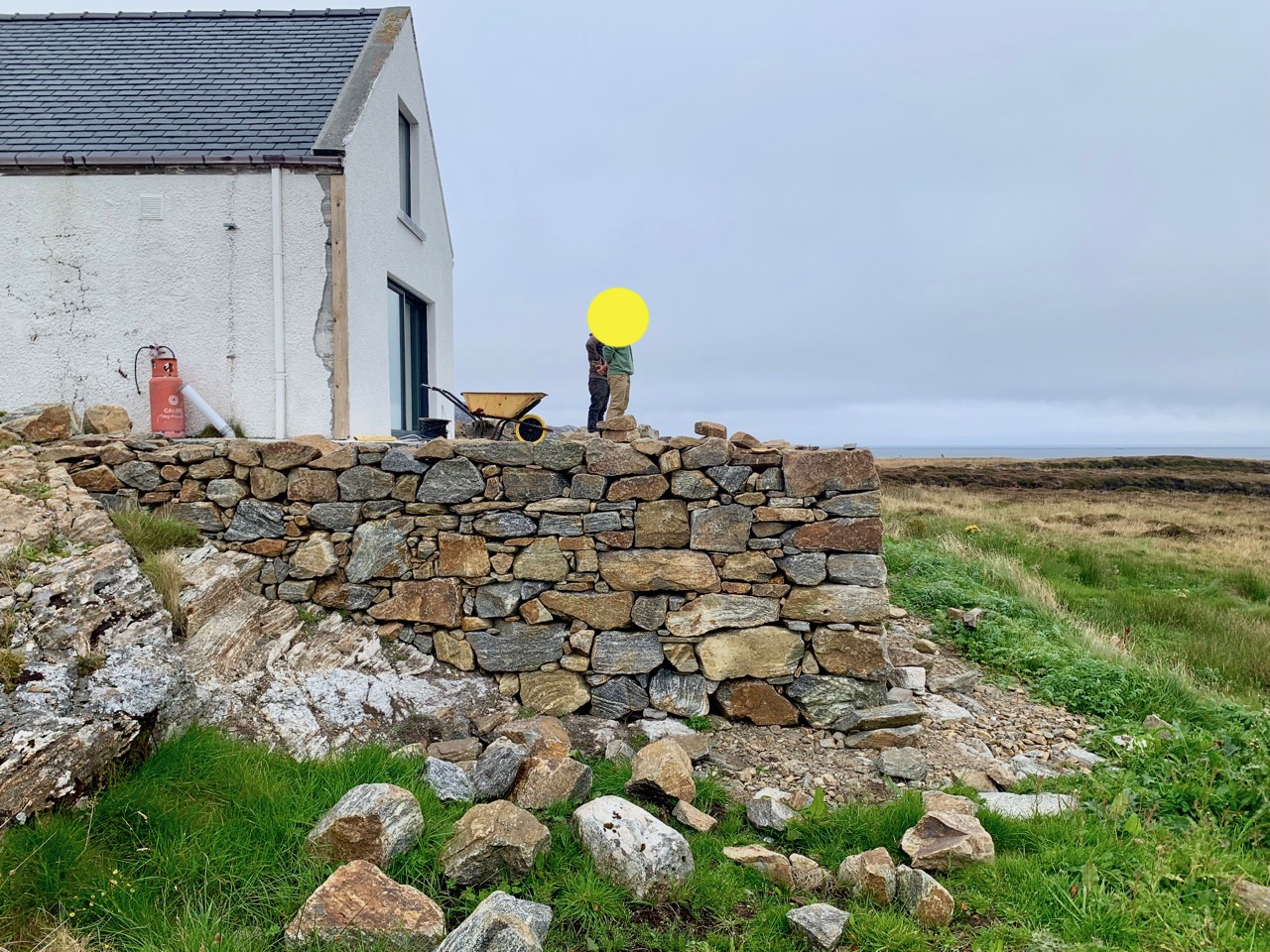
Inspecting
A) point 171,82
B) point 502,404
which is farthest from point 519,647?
point 171,82

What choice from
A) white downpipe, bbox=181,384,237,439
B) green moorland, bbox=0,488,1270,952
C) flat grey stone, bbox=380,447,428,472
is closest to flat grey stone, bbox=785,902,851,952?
green moorland, bbox=0,488,1270,952

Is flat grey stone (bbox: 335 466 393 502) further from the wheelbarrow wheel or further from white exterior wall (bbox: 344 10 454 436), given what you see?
white exterior wall (bbox: 344 10 454 436)

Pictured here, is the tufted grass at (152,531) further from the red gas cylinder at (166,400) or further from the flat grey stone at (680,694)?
the flat grey stone at (680,694)

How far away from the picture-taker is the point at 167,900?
122 inches

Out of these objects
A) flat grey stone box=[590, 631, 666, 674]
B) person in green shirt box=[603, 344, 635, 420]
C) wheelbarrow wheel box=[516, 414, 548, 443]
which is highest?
person in green shirt box=[603, 344, 635, 420]

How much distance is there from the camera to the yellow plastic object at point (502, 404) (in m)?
7.59

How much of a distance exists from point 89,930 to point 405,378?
840cm

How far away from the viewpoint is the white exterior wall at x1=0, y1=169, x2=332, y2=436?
7.68 m

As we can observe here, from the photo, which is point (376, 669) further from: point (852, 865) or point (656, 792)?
point (852, 865)

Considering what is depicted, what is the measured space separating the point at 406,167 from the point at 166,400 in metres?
5.08

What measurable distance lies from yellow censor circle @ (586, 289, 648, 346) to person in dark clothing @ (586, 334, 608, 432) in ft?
5.60

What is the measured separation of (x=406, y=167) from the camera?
10.5 m

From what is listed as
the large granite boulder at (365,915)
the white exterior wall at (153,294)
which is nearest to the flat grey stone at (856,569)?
the large granite boulder at (365,915)

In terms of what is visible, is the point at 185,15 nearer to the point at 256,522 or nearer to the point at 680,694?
the point at 256,522
